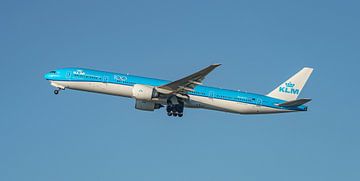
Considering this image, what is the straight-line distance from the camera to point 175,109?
6700cm

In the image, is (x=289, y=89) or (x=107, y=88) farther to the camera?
(x=289, y=89)

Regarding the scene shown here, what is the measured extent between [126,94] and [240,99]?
12.0 m

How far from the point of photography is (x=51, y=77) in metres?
67.6

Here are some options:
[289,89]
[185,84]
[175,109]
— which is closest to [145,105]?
[175,109]

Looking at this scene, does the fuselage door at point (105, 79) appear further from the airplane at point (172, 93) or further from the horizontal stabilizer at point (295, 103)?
the horizontal stabilizer at point (295, 103)

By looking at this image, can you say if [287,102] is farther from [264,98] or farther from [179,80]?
[179,80]

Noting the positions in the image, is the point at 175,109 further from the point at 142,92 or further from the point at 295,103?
the point at 295,103

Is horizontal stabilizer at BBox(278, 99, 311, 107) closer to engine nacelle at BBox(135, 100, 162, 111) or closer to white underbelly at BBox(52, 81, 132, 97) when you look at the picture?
engine nacelle at BBox(135, 100, 162, 111)

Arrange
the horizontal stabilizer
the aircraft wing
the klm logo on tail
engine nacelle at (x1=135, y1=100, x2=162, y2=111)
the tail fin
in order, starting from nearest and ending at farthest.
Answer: the aircraft wing < the horizontal stabilizer < engine nacelle at (x1=135, y1=100, x2=162, y2=111) < the tail fin < the klm logo on tail

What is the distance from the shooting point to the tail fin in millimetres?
70750

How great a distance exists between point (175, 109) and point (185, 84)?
12.5 ft

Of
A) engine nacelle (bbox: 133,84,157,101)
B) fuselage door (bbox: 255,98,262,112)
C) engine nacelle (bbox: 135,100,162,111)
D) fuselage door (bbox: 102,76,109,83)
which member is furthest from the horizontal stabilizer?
fuselage door (bbox: 102,76,109,83)

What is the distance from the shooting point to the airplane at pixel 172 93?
64438 mm

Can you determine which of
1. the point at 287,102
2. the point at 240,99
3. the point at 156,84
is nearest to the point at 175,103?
the point at 156,84
